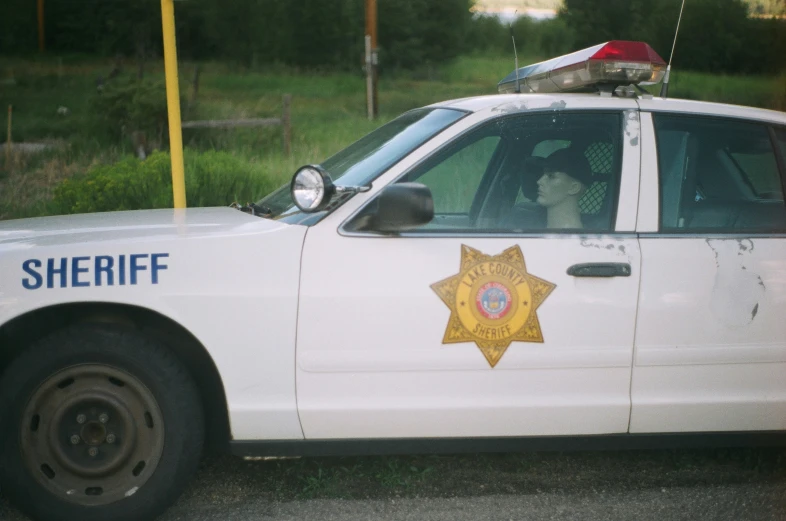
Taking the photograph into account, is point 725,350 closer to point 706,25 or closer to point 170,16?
point 170,16

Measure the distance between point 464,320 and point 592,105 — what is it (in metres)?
1.07

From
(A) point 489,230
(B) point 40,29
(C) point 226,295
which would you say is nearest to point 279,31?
(B) point 40,29

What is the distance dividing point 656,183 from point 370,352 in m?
1.30

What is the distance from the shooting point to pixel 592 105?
3627mm

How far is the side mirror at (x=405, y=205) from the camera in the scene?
315 centimetres

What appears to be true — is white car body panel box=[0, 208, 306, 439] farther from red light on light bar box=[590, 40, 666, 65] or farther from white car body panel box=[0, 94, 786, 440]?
red light on light bar box=[590, 40, 666, 65]

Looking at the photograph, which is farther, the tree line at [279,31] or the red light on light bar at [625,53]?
the tree line at [279,31]

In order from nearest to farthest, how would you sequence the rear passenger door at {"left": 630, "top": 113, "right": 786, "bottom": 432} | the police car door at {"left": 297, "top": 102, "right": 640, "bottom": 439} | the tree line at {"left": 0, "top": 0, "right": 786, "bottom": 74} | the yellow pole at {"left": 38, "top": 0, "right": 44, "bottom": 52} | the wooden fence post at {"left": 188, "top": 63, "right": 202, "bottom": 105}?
1. the police car door at {"left": 297, "top": 102, "right": 640, "bottom": 439}
2. the rear passenger door at {"left": 630, "top": 113, "right": 786, "bottom": 432}
3. the wooden fence post at {"left": 188, "top": 63, "right": 202, "bottom": 105}
4. the tree line at {"left": 0, "top": 0, "right": 786, "bottom": 74}
5. the yellow pole at {"left": 38, "top": 0, "right": 44, "bottom": 52}

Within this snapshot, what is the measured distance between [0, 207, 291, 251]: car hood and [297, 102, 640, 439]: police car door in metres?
0.40

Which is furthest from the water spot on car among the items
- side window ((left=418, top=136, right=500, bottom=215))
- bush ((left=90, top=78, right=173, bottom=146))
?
bush ((left=90, top=78, right=173, bottom=146))

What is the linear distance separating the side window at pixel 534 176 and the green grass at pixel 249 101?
644 centimetres

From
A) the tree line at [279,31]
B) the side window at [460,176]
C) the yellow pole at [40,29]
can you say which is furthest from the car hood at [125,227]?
the yellow pole at [40,29]

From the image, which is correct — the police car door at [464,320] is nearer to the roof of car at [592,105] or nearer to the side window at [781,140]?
the roof of car at [592,105]

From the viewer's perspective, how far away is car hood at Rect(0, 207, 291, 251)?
331 centimetres
